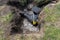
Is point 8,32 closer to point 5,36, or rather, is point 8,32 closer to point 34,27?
point 5,36

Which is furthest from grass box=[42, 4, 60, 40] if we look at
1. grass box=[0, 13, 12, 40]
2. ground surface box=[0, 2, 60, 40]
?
A: grass box=[0, 13, 12, 40]

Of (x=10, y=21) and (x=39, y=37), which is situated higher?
(x=10, y=21)

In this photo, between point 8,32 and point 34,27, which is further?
point 34,27

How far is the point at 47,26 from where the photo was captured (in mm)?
7609

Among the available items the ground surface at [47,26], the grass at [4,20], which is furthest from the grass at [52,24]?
the grass at [4,20]

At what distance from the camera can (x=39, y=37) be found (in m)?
7.20

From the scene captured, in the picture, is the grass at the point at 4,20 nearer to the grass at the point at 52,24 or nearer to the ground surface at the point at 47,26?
the ground surface at the point at 47,26

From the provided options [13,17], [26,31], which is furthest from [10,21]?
[26,31]

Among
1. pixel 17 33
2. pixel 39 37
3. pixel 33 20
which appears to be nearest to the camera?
pixel 39 37

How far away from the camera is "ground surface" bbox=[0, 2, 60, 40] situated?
7.20 metres

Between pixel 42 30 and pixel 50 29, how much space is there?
345 millimetres

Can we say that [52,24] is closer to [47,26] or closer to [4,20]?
[47,26]

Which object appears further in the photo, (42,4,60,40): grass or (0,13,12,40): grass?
(0,13,12,40): grass

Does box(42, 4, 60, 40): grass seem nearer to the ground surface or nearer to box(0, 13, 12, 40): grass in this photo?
the ground surface
